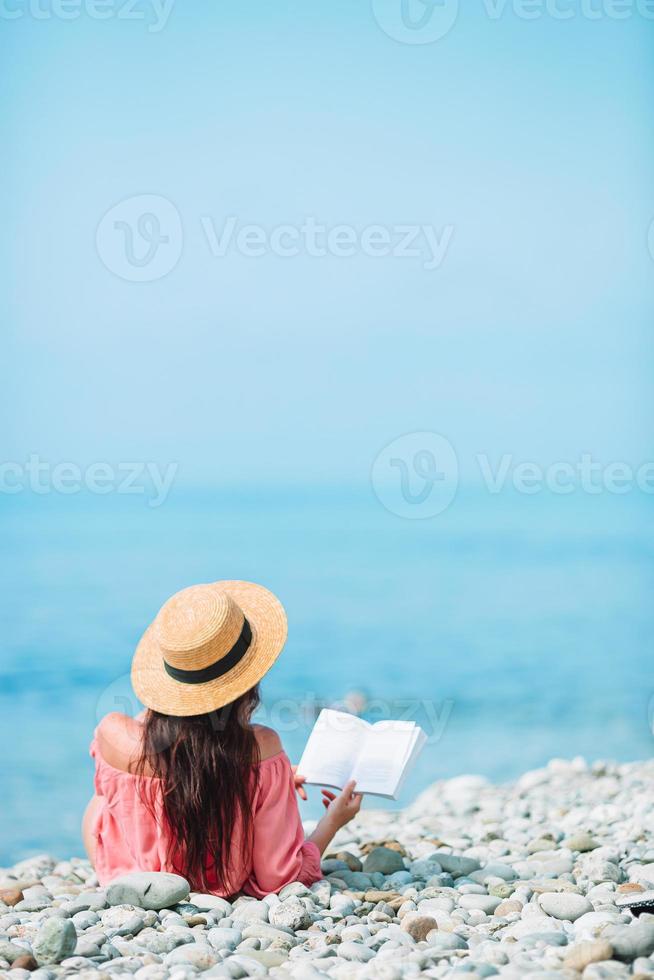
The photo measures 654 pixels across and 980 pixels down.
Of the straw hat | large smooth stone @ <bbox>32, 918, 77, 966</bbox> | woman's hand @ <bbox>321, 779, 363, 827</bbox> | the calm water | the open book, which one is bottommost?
the calm water

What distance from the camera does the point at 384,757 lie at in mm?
2486

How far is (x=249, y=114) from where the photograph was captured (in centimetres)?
1584

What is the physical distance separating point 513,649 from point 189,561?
603 centimetres

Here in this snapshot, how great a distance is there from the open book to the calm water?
2511mm

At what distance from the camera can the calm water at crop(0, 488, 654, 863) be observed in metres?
6.86

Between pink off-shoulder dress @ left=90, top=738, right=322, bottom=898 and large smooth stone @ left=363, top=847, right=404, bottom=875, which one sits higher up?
pink off-shoulder dress @ left=90, top=738, right=322, bottom=898

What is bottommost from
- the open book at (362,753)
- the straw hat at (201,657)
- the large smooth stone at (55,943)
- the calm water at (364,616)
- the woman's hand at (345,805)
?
the calm water at (364,616)

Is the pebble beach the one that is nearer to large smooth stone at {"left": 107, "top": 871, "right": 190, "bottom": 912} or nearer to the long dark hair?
large smooth stone at {"left": 107, "top": 871, "right": 190, "bottom": 912}

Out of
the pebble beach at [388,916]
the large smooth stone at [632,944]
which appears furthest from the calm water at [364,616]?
the large smooth stone at [632,944]

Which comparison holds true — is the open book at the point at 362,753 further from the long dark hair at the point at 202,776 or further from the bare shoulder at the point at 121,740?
the bare shoulder at the point at 121,740

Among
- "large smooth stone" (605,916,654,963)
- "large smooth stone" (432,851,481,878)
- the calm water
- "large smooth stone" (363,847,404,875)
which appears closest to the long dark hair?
"large smooth stone" (363,847,404,875)

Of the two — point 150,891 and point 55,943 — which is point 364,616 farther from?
point 55,943

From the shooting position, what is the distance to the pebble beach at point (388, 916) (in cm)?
178

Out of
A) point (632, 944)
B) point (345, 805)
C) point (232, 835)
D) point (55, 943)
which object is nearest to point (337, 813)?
point (345, 805)
